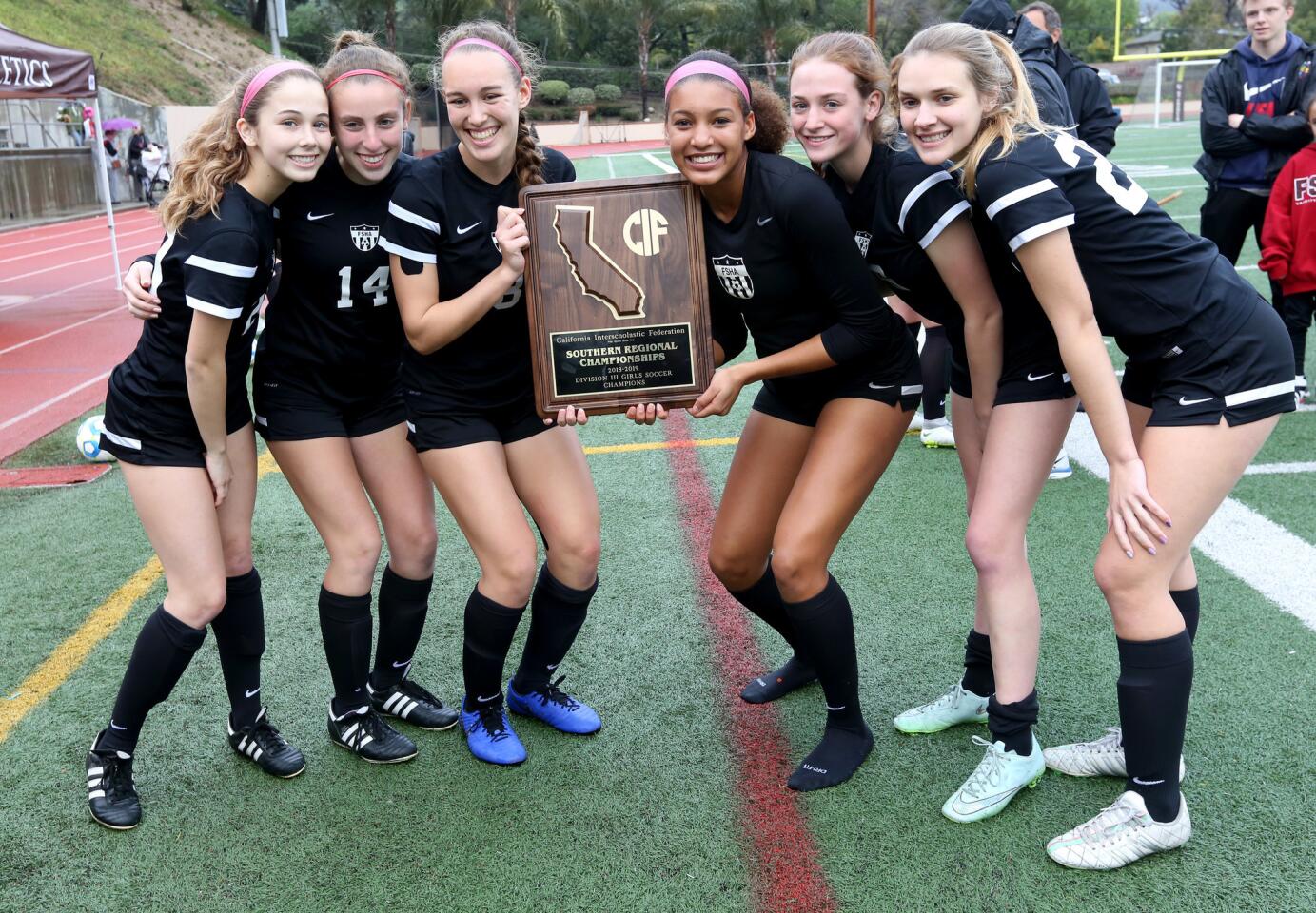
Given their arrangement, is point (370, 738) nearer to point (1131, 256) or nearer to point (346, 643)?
point (346, 643)

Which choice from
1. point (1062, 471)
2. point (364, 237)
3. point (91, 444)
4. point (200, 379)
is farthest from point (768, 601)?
point (91, 444)

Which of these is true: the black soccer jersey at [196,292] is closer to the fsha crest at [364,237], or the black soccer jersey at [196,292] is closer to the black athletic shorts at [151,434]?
the black athletic shorts at [151,434]

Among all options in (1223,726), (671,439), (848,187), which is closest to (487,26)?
(848,187)

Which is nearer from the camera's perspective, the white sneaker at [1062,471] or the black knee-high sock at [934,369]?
the white sneaker at [1062,471]

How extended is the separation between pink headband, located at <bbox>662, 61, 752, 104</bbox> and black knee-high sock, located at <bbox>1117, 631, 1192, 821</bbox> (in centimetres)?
170

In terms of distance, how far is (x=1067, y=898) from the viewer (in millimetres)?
2637

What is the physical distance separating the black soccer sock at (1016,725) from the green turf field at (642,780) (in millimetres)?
162

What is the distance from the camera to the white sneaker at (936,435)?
6.24m

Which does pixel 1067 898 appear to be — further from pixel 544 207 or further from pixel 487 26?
pixel 487 26

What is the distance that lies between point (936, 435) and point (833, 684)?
3288 mm

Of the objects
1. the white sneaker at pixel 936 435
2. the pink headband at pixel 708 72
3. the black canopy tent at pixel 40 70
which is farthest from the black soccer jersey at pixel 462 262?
the black canopy tent at pixel 40 70

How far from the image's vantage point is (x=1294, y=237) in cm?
596

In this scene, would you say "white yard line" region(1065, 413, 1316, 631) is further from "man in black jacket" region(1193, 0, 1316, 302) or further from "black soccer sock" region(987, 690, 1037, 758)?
"man in black jacket" region(1193, 0, 1316, 302)

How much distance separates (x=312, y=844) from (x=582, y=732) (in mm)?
875
